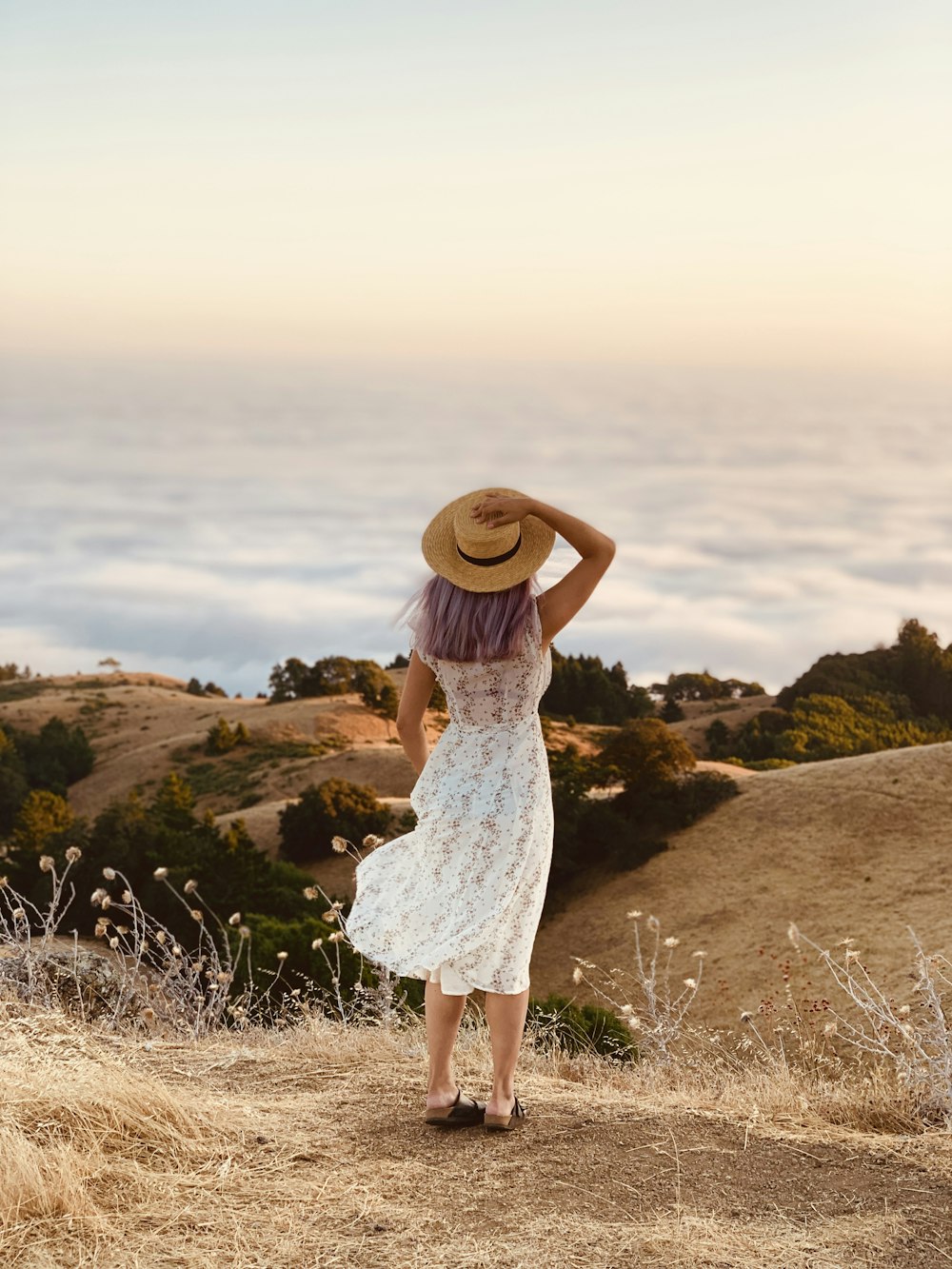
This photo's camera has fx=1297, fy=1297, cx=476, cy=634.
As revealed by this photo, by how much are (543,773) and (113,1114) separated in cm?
171

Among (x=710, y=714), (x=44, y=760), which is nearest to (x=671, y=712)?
(x=710, y=714)

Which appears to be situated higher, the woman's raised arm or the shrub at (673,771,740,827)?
the woman's raised arm

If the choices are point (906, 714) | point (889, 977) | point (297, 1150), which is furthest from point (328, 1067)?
point (906, 714)

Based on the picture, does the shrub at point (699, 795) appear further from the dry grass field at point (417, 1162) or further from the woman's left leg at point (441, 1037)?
the woman's left leg at point (441, 1037)

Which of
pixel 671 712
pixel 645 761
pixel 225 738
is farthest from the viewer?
pixel 671 712

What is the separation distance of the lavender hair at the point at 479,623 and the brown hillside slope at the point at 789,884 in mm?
13920

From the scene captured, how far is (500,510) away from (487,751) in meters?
0.76

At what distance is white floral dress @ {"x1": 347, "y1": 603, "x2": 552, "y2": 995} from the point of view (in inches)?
158

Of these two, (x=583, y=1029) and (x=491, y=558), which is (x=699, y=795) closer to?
(x=583, y=1029)

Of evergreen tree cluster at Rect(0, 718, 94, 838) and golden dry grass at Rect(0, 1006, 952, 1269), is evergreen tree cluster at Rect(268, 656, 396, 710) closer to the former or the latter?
evergreen tree cluster at Rect(0, 718, 94, 838)

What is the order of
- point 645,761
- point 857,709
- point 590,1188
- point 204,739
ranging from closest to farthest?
point 590,1188 < point 645,761 < point 857,709 < point 204,739

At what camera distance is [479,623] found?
3.97 meters

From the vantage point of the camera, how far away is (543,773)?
13.5 ft

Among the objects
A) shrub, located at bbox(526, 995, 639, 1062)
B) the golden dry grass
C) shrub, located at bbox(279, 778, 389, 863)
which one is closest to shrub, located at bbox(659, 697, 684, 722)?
shrub, located at bbox(279, 778, 389, 863)
